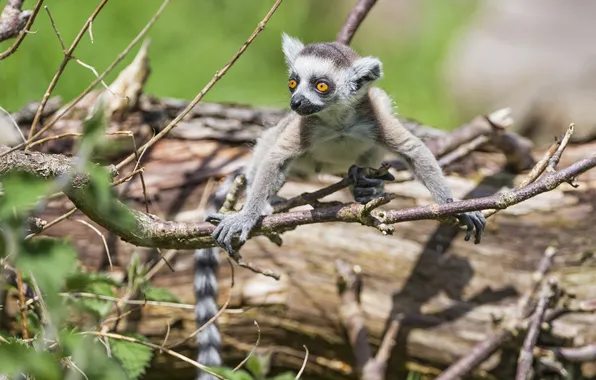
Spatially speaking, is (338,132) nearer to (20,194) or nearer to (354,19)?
(354,19)

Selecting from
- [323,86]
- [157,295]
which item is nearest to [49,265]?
[157,295]

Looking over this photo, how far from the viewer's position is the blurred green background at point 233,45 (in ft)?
12.8

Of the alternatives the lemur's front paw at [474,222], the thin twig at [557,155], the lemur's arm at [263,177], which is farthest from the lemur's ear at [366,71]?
the thin twig at [557,155]

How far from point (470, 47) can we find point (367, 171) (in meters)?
3.32

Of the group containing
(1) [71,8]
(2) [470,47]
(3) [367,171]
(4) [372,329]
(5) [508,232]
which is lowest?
(4) [372,329]

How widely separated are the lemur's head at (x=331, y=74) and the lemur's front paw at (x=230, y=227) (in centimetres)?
45

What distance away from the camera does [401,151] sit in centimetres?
201

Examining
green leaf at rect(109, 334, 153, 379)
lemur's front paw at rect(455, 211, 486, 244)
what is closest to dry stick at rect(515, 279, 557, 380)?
lemur's front paw at rect(455, 211, 486, 244)

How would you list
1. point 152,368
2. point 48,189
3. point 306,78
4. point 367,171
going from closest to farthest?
point 48,189, point 367,171, point 306,78, point 152,368

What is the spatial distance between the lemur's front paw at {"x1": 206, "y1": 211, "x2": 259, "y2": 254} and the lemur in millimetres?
112

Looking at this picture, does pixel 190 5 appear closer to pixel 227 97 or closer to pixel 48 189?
pixel 227 97

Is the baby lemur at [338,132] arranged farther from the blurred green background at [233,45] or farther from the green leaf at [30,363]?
the blurred green background at [233,45]

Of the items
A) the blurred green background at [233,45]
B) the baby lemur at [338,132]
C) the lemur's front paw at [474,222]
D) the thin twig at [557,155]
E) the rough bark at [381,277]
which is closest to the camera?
the thin twig at [557,155]

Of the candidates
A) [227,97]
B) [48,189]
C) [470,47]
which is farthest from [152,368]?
[470,47]
